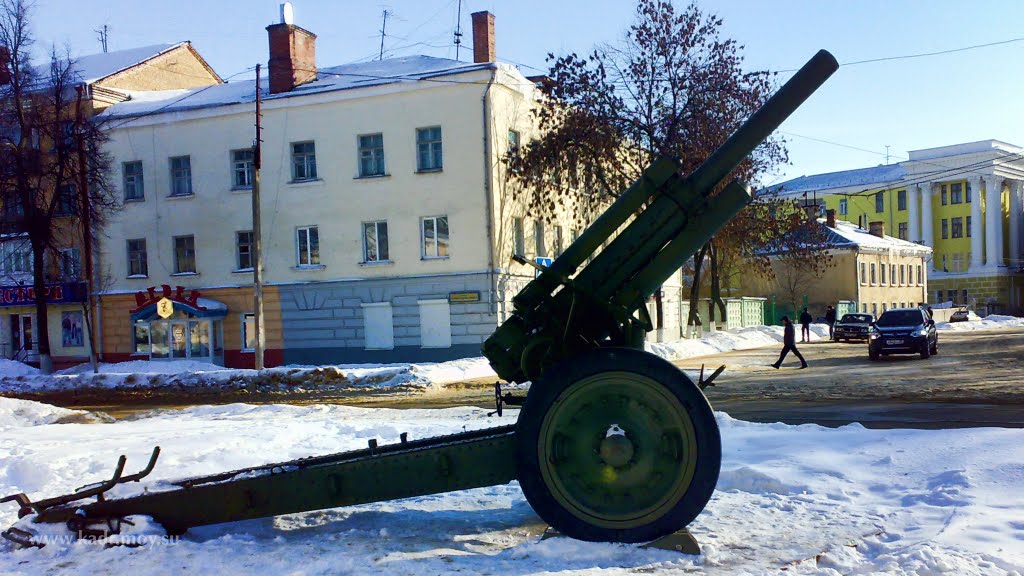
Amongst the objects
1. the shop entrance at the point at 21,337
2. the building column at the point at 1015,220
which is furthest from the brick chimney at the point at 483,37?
the building column at the point at 1015,220

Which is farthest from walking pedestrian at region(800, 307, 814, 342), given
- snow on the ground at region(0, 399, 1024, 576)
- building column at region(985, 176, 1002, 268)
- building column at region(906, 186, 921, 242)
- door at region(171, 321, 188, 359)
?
building column at region(906, 186, 921, 242)

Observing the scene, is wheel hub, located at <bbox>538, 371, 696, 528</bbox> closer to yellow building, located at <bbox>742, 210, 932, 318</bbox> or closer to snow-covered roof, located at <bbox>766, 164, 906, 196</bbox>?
yellow building, located at <bbox>742, 210, 932, 318</bbox>

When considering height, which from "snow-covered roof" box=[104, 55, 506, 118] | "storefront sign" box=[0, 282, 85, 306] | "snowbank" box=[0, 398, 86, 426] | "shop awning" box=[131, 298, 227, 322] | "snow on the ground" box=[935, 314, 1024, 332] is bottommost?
"snow on the ground" box=[935, 314, 1024, 332]

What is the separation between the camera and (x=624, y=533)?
203 inches

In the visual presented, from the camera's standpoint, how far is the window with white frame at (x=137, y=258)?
35.9m

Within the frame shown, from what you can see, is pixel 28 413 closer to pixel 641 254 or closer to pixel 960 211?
pixel 641 254

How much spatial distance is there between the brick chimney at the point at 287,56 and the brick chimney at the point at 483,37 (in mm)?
6176

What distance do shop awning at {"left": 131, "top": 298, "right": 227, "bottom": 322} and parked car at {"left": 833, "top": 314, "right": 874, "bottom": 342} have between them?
27.4 metres

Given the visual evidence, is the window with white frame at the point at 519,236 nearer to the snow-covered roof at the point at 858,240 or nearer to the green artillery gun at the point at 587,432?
the green artillery gun at the point at 587,432

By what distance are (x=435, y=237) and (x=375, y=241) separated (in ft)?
7.64

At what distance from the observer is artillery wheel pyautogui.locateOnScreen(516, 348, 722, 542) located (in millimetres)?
5113

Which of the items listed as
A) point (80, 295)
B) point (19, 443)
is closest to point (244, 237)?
point (80, 295)

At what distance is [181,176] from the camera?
35.0 m

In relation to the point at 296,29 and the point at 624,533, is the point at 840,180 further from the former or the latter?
the point at 624,533
